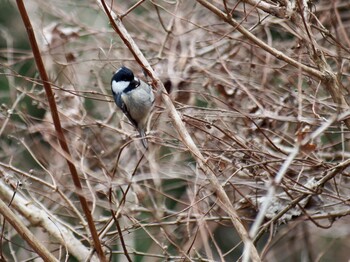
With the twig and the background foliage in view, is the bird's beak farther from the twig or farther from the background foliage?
the twig

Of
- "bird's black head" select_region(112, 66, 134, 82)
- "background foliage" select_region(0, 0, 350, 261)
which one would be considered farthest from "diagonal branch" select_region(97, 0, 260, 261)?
"bird's black head" select_region(112, 66, 134, 82)

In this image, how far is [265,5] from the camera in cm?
311

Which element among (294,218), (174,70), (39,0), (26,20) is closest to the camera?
(26,20)

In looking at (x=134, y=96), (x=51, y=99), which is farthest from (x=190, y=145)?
(x=134, y=96)

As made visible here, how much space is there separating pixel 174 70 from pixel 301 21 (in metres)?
1.85

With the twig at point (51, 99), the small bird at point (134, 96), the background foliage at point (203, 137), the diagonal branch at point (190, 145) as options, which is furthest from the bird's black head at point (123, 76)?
the twig at point (51, 99)

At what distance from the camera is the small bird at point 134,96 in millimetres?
3463

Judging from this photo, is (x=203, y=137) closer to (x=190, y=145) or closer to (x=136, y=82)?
(x=136, y=82)

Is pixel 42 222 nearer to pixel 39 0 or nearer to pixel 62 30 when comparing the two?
pixel 62 30

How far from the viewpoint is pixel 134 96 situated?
3.51 m

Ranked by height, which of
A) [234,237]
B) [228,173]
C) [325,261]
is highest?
[228,173]

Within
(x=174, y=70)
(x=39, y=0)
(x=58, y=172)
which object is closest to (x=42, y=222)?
(x=58, y=172)

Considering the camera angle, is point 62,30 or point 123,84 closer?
point 123,84

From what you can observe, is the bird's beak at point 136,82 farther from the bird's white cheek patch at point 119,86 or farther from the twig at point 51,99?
the twig at point 51,99
